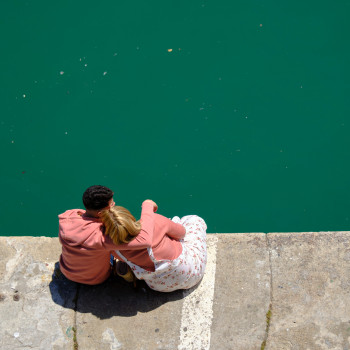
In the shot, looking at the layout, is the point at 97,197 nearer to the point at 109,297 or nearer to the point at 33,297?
the point at 109,297

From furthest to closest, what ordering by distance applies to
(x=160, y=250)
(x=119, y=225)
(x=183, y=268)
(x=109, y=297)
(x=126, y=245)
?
1. (x=109, y=297)
2. (x=183, y=268)
3. (x=160, y=250)
4. (x=126, y=245)
5. (x=119, y=225)

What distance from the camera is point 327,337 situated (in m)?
3.73

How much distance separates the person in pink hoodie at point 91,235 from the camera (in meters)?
3.49

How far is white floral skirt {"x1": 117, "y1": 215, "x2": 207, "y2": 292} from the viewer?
3734 mm

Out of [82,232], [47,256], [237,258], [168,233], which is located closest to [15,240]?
[47,256]

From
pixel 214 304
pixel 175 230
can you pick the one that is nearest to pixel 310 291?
pixel 214 304

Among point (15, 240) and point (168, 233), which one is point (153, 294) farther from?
point (15, 240)

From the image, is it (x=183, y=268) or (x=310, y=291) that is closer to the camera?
(x=183, y=268)

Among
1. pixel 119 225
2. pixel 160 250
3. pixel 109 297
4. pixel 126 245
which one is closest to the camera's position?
pixel 119 225

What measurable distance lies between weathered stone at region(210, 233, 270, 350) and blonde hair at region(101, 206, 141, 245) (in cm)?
101

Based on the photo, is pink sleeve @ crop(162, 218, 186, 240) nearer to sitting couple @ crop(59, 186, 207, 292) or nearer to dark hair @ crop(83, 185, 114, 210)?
sitting couple @ crop(59, 186, 207, 292)

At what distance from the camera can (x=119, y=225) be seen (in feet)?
11.0

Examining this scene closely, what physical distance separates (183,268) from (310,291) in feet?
3.24

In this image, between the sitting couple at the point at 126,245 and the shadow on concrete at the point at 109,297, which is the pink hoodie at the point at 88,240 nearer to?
the sitting couple at the point at 126,245
